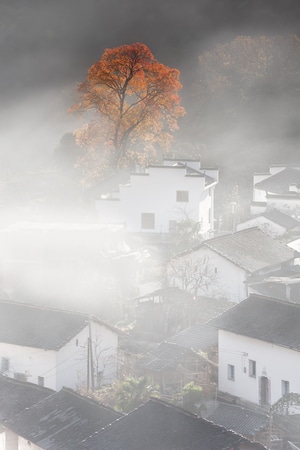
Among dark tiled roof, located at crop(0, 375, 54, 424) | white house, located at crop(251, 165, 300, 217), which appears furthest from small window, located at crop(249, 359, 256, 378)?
white house, located at crop(251, 165, 300, 217)

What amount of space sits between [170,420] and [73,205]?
18128mm

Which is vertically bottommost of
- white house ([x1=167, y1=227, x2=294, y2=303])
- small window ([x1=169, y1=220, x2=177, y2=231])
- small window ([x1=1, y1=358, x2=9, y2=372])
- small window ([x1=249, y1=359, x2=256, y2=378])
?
small window ([x1=1, y1=358, x2=9, y2=372])

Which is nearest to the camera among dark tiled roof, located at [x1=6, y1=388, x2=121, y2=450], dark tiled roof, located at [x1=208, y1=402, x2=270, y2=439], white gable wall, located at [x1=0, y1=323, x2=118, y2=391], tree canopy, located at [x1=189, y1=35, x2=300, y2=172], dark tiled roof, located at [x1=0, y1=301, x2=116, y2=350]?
dark tiled roof, located at [x1=6, y1=388, x2=121, y2=450]

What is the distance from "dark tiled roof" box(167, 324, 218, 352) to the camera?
17.9 metres

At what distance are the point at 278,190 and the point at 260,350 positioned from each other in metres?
13.1

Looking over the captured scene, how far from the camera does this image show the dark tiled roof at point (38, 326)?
1780 centimetres

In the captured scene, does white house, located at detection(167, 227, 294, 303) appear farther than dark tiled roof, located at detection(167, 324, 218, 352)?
Yes

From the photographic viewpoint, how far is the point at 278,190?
29.1 m

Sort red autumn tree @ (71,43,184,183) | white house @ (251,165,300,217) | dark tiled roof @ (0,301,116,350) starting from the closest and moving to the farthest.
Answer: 1. dark tiled roof @ (0,301,116,350)
2. white house @ (251,165,300,217)
3. red autumn tree @ (71,43,184,183)

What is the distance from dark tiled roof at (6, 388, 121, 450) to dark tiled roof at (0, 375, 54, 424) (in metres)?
0.39

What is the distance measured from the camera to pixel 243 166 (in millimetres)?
33375

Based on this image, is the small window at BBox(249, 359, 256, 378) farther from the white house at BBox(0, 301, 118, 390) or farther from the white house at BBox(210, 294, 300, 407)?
the white house at BBox(0, 301, 118, 390)

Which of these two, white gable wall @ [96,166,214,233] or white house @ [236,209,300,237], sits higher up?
white gable wall @ [96,166,214,233]

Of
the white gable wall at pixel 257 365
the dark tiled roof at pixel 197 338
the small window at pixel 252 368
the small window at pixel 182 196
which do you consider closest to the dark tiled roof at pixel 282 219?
the small window at pixel 182 196
